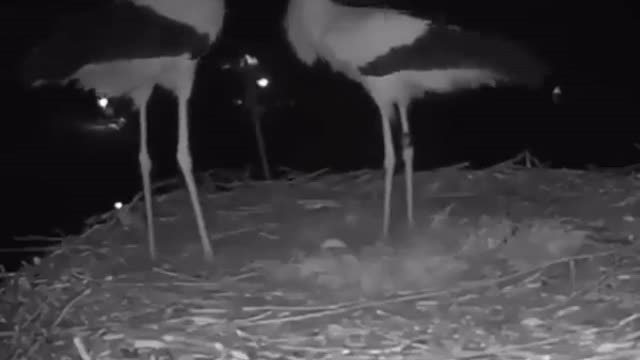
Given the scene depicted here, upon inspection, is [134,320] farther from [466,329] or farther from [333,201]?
[333,201]

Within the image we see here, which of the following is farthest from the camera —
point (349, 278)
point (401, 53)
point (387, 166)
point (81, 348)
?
point (387, 166)

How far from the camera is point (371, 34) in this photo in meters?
1.18

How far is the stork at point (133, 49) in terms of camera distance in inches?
42.6

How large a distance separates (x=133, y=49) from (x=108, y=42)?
2 centimetres

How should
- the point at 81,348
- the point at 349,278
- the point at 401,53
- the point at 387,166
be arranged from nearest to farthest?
the point at 81,348, the point at 349,278, the point at 401,53, the point at 387,166

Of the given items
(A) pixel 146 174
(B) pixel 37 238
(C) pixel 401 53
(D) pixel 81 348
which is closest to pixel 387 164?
(C) pixel 401 53

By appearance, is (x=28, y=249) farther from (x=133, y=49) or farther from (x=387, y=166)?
(x=387, y=166)

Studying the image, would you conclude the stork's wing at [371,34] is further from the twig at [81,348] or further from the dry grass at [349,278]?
the twig at [81,348]

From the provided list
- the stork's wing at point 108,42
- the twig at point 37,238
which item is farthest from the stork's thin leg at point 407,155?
the twig at point 37,238

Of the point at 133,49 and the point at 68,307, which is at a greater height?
the point at 133,49

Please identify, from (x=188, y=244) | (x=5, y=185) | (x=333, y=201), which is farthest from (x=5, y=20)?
(x=333, y=201)

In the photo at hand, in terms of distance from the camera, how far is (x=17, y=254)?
1.23 m

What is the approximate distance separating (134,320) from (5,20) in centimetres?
39

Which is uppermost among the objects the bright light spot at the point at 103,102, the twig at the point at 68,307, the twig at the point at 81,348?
the bright light spot at the point at 103,102
